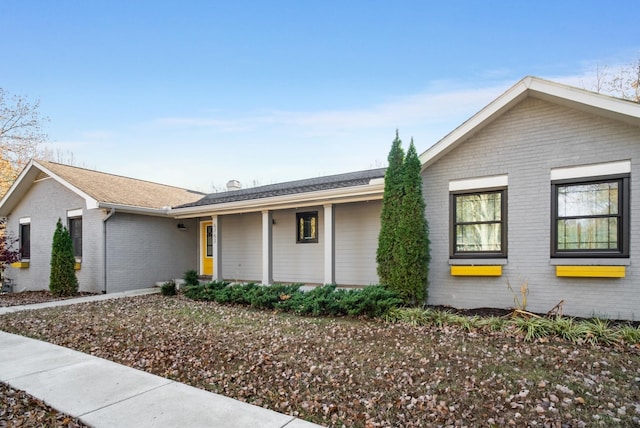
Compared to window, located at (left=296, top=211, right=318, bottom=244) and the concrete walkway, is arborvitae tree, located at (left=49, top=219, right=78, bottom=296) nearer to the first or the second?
the concrete walkway

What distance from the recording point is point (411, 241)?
7445 millimetres

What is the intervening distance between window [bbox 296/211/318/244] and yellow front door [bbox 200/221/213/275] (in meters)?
4.46

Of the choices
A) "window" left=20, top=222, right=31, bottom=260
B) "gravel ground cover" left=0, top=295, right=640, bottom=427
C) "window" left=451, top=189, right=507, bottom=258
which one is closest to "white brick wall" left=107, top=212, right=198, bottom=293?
"gravel ground cover" left=0, top=295, right=640, bottom=427

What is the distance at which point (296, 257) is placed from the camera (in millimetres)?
11656

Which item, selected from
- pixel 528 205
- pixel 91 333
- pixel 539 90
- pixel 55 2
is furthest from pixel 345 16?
pixel 91 333

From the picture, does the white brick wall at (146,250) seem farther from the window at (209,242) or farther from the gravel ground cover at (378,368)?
the gravel ground cover at (378,368)

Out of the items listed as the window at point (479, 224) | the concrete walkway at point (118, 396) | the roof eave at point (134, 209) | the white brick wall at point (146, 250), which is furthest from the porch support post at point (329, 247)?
the white brick wall at point (146, 250)

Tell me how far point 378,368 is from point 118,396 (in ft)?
9.66

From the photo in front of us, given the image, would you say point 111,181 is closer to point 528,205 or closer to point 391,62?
point 391,62

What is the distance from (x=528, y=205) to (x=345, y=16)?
7.25 m

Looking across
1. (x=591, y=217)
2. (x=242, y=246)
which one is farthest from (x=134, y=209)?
(x=591, y=217)

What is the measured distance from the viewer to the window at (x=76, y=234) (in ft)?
42.1

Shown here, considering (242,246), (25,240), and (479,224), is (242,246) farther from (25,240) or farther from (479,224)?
(25,240)

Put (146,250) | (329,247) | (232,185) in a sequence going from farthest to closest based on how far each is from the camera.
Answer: (232,185) < (146,250) < (329,247)
